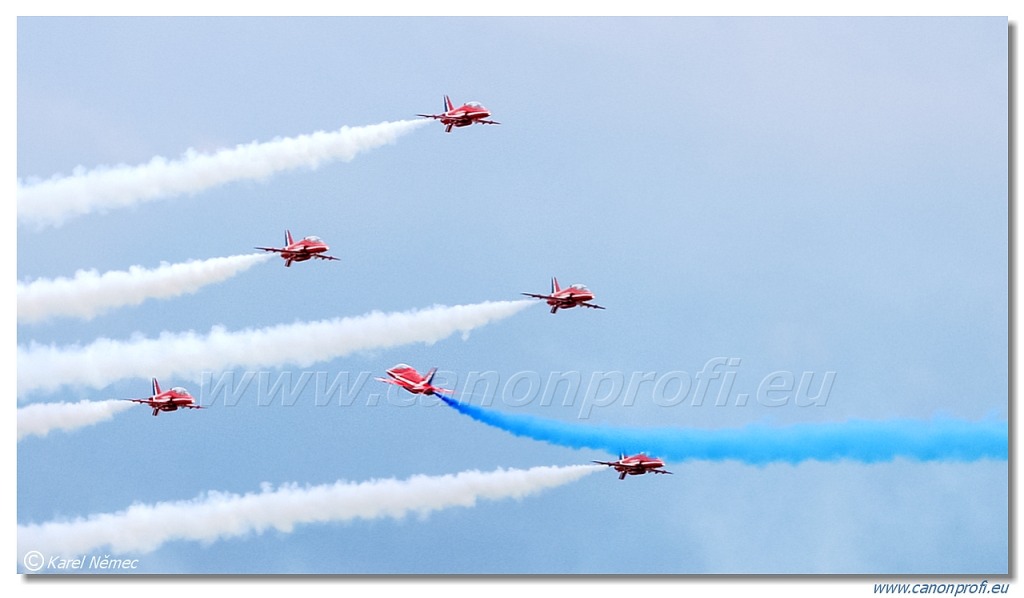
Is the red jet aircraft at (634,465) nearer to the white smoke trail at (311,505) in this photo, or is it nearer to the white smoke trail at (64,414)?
the white smoke trail at (311,505)

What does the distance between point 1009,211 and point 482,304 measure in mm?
17705

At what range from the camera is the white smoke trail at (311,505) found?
10250 centimetres

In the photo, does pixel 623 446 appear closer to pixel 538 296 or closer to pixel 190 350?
pixel 538 296

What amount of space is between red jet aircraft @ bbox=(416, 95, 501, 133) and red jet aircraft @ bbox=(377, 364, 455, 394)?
329 inches

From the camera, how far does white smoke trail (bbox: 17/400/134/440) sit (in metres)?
102

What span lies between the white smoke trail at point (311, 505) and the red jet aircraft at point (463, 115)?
11.6 meters

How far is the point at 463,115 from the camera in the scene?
104500mm

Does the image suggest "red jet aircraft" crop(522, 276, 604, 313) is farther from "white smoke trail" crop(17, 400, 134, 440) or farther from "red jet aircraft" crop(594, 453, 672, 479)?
"white smoke trail" crop(17, 400, 134, 440)

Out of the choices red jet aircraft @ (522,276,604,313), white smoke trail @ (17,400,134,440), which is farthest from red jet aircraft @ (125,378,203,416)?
red jet aircraft @ (522,276,604,313)

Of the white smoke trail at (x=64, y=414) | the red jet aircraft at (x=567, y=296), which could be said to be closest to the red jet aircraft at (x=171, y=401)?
the white smoke trail at (x=64, y=414)

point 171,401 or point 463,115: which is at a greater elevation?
point 463,115

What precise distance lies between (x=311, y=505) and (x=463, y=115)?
13.9 m

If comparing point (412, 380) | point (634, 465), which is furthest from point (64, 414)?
point (634, 465)

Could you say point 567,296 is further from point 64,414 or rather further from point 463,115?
point 64,414
